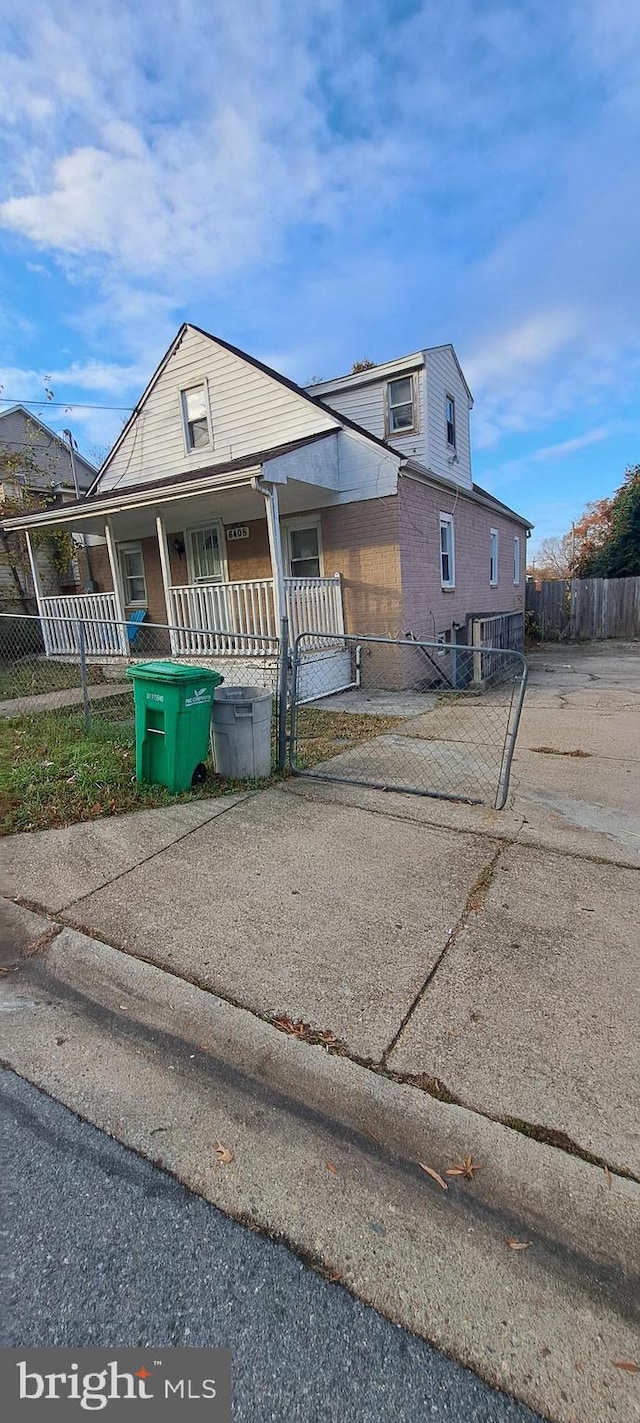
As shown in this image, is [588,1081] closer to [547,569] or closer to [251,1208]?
[251,1208]

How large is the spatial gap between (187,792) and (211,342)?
409 inches

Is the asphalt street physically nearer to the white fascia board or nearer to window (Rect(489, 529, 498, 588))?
the white fascia board

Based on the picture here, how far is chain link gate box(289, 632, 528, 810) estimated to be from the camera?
515cm

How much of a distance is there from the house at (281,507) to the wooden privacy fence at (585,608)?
6.34m

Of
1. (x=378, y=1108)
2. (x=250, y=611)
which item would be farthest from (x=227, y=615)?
(x=378, y=1108)

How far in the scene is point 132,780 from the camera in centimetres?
507

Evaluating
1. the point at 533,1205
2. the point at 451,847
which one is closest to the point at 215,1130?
the point at 533,1205

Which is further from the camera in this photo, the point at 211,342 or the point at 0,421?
the point at 0,421

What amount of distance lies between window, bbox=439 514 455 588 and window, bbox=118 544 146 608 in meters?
6.99

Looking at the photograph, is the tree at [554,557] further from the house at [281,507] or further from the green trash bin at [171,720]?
the green trash bin at [171,720]

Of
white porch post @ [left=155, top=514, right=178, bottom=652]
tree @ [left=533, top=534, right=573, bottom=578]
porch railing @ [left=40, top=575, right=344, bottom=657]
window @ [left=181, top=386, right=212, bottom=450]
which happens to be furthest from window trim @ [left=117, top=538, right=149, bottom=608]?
tree @ [left=533, top=534, right=573, bottom=578]

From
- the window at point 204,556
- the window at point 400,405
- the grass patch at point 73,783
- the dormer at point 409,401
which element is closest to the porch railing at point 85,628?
the window at point 204,556

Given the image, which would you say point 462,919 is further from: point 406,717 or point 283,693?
point 406,717

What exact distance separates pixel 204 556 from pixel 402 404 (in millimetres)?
5153
